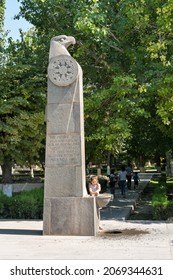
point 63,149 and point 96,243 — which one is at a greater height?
point 63,149

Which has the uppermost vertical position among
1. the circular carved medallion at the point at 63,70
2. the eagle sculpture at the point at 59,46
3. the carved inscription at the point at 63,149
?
the eagle sculpture at the point at 59,46

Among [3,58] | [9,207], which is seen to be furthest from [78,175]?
[3,58]

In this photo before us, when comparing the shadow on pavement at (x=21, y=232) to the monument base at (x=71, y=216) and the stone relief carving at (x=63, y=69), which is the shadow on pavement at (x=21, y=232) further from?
the stone relief carving at (x=63, y=69)

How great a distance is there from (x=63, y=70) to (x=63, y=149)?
2222 millimetres

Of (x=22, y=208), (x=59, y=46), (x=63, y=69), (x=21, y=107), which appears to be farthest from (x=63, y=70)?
(x=21, y=107)

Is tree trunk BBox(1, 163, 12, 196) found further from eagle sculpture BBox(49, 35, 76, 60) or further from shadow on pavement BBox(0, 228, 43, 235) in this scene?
eagle sculpture BBox(49, 35, 76, 60)

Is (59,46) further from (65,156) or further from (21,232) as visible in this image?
(21,232)

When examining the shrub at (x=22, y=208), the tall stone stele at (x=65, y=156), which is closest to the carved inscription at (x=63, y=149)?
the tall stone stele at (x=65, y=156)

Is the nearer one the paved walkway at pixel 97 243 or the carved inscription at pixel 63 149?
the paved walkway at pixel 97 243

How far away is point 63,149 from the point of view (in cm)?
1220

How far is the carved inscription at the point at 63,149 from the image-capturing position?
12.1 m

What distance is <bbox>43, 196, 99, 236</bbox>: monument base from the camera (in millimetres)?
11766

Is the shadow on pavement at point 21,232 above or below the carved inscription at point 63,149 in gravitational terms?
below

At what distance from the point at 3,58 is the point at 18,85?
1.85 meters
